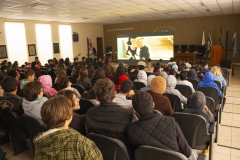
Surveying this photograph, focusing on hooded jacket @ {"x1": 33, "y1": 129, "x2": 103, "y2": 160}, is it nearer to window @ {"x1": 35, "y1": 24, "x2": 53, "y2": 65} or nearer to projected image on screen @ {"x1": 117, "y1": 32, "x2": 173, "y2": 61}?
projected image on screen @ {"x1": 117, "y1": 32, "x2": 173, "y2": 61}

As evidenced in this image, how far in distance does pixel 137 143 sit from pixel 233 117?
12.0 ft

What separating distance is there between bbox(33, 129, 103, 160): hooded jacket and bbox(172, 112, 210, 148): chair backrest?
1.50 m

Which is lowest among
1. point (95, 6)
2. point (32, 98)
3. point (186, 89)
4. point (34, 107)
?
point (186, 89)

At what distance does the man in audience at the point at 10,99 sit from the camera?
9.20ft

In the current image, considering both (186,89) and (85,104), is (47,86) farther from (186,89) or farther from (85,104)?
(186,89)

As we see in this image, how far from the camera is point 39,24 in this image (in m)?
12.5

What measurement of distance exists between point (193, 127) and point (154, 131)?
3.30ft

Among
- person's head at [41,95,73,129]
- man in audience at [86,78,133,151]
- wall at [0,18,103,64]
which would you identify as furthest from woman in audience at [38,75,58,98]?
wall at [0,18,103,64]

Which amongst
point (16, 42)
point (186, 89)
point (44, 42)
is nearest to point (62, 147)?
point (186, 89)

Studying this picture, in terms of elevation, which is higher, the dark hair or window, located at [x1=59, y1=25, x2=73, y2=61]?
window, located at [x1=59, y1=25, x2=73, y2=61]

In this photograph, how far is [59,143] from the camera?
1207 millimetres

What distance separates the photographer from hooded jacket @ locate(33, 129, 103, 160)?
1204 mm

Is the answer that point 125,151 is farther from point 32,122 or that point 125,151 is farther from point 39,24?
point 39,24

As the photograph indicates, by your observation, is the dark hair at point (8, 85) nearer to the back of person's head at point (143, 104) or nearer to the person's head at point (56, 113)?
the person's head at point (56, 113)
